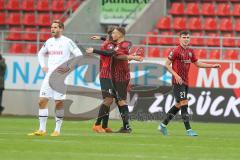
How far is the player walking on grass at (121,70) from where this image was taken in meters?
17.2

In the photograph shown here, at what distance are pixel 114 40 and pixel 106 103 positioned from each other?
1.35 meters

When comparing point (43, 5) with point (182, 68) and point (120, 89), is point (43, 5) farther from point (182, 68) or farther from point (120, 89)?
point (182, 68)

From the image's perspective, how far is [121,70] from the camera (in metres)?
17.6

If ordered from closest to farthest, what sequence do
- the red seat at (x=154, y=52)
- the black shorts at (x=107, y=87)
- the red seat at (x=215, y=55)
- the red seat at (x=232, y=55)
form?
the black shorts at (x=107, y=87) → the red seat at (x=232, y=55) → the red seat at (x=215, y=55) → the red seat at (x=154, y=52)

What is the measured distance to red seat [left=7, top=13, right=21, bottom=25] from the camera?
29641 millimetres

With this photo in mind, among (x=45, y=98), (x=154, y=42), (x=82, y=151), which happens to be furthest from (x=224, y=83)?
(x=82, y=151)

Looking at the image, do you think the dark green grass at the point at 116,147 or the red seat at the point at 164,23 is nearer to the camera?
the dark green grass at the point at 116,147

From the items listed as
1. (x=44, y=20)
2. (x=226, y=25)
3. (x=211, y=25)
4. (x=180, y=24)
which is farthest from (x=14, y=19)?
(x=226, y=25)

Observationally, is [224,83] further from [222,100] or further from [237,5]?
[237,5]

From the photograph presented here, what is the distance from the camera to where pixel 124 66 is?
1761 centimetres

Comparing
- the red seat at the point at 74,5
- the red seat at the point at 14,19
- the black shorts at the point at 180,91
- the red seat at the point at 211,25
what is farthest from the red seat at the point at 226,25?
the black shorts at the point at 180,91

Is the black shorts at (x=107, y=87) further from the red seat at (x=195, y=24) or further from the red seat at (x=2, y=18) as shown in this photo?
the red seat at (x=2, y=18)

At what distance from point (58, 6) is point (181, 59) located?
45.4 ft

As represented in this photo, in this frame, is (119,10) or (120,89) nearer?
(120,89)
